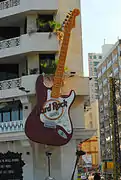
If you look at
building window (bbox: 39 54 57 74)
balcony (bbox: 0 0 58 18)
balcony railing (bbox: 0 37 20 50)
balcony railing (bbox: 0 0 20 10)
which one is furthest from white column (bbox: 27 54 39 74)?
balcony railing (bbox: 0 0 20 10)

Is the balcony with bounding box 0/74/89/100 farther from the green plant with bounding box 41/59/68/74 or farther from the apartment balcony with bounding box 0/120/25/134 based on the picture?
the apartment balcony with bounding box 0/120/25/134

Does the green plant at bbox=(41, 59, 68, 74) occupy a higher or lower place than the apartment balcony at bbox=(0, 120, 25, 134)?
higher

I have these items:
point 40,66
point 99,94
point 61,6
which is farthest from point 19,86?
point 99,94

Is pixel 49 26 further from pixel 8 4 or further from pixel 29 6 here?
pixel 8 4

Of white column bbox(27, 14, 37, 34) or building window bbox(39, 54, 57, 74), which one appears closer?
building window bbox(39, 54, 57, 74)

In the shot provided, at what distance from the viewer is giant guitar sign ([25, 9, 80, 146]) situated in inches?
782

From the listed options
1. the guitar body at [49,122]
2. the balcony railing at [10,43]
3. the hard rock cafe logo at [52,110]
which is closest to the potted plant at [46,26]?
the balcony railing at [10,43]

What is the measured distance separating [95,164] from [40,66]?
70.2 meters

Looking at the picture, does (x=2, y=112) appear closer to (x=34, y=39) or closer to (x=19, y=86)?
(x=19, y=86)

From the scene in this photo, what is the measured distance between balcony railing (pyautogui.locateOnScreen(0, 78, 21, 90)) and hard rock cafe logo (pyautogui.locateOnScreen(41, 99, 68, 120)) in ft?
8.16

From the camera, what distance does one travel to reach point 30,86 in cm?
2125

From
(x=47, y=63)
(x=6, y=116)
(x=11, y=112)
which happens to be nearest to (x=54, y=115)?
(x=47, y=63)

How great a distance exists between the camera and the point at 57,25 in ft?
71.3

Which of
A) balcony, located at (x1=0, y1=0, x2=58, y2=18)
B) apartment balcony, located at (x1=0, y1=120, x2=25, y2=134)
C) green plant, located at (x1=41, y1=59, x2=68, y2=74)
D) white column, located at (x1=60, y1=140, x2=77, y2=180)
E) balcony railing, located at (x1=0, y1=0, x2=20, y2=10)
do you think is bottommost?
white column, located at (x1=60, y1=140, x2=77, y2=180)
